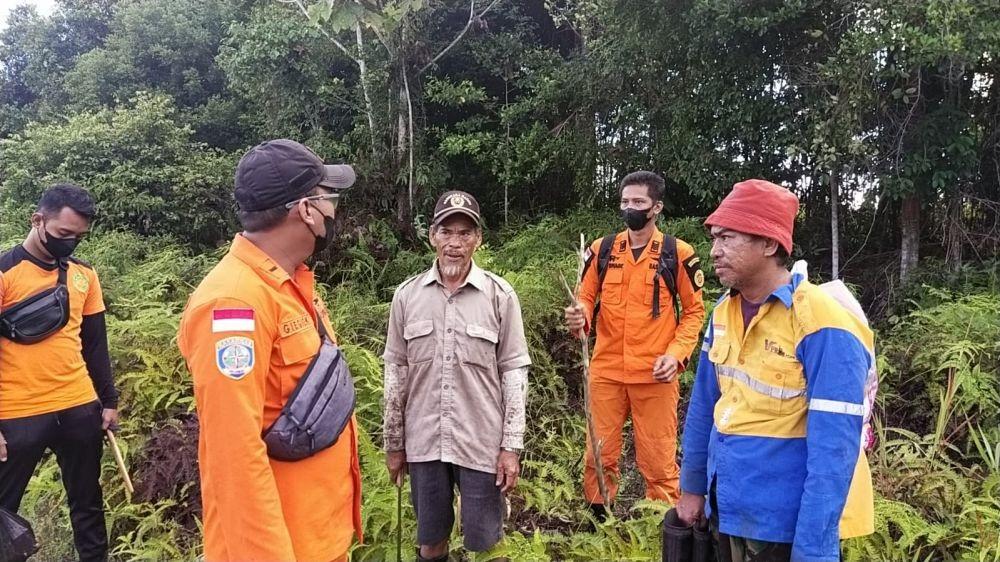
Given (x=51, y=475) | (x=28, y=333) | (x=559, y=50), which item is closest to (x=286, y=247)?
(x=28, y=333)

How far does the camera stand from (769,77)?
23.3 feet

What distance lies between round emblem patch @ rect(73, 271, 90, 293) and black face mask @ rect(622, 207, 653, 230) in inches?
133

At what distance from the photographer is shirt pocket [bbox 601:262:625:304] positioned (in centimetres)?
399

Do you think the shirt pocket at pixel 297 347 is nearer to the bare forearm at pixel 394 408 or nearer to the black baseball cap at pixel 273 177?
the black baseball cap at pixel 273 177

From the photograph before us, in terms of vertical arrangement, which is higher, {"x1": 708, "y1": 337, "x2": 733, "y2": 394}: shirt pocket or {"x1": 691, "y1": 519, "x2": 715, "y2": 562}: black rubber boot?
{"x1": 708, "y1": 337, "x2": 733, "y2": 394}: shirt pocket

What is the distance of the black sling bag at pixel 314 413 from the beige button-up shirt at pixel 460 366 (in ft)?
2.70

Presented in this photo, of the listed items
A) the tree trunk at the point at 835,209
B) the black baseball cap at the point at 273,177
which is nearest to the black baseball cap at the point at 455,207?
the black baseball cap at the point at 273,177

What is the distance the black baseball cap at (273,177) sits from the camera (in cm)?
186

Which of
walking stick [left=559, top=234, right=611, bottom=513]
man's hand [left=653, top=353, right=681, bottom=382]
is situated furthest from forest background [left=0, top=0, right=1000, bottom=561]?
man's hand [left=653, top=353, right=681, bottom=382]

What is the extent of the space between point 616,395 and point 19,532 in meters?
3.35

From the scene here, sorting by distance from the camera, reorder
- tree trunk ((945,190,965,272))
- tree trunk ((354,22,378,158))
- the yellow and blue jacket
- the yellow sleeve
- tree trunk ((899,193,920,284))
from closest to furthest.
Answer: the yellow sleeve
the yellow and blue jacket
tree trunk ((945,190,965,272))
tree trunk ((899,193,920,284))
tree trunk ((354,22,378,158))

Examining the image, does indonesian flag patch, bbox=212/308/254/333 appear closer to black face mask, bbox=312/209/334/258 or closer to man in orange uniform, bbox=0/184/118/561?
black face mask, bbox=312/209/334/258

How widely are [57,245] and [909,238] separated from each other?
26.0 feet

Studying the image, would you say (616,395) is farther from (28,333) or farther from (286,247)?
(28,333)
